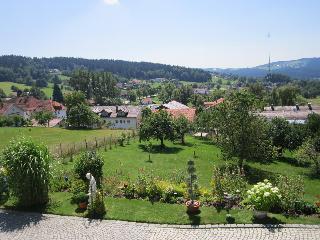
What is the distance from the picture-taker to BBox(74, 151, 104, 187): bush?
22.8 metres

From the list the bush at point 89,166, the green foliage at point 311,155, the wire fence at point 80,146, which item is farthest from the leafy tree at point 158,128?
the bush at point 89,166

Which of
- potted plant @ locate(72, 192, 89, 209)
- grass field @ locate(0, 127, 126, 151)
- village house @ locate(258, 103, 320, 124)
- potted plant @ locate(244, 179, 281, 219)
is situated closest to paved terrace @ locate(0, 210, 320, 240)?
potted plant @ locate(244, 179, 281, 219)

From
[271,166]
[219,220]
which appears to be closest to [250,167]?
[271,166]

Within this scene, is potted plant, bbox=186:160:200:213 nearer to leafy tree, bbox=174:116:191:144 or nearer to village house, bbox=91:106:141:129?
leafy tree, bbox=174:116:191:144

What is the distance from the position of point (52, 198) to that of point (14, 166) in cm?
293

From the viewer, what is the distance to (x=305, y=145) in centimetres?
3781

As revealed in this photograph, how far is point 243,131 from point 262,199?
1629 cm

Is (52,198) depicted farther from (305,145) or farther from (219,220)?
(305,145)

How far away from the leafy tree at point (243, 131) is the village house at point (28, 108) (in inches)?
2931

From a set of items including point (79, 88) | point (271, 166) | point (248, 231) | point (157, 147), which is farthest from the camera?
point (79, 88)

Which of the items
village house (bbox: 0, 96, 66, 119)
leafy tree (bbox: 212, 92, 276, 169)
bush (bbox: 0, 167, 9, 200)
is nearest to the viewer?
bush (bbox: 0, 167, 9, 200)

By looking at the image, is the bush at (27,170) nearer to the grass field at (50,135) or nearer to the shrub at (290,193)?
the shrub at (290,193)

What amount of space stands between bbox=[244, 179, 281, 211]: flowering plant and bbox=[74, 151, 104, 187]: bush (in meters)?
9.09

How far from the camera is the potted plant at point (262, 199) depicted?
57.3 feet
